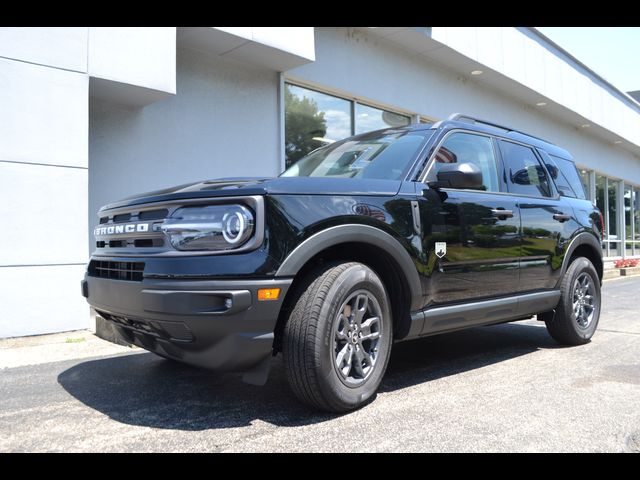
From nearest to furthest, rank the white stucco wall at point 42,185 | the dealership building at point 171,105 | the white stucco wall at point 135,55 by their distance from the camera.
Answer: the white stucco wall at point 42,185
the dealership building at point 171,105
the white stucco wall at point 135,55

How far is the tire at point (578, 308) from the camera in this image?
4.88 m

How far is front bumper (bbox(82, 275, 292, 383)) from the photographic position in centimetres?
261

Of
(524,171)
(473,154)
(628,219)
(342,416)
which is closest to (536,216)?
(524,171)

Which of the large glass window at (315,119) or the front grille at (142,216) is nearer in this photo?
the front grille at (142,216)

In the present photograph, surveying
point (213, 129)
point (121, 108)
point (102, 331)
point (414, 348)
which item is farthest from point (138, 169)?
point (414, 348)

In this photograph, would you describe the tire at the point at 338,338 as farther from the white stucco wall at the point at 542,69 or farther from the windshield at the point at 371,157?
the white stucco wall at the point at 542,69

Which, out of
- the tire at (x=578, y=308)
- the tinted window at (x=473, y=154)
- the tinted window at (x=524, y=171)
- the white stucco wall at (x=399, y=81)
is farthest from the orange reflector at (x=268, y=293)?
the white stucco wall at (x=399, y=81)

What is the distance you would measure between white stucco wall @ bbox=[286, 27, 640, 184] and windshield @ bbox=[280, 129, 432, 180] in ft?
16.5

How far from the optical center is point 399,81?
11.2 metres

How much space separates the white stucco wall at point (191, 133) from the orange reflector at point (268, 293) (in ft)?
15.7

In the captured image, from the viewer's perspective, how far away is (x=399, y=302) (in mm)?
3428

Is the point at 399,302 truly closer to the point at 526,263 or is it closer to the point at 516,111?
the point at 526,263

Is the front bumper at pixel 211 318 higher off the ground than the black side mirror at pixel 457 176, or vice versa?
the black side mirror at pixel 457 176

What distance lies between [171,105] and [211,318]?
18.2ft
